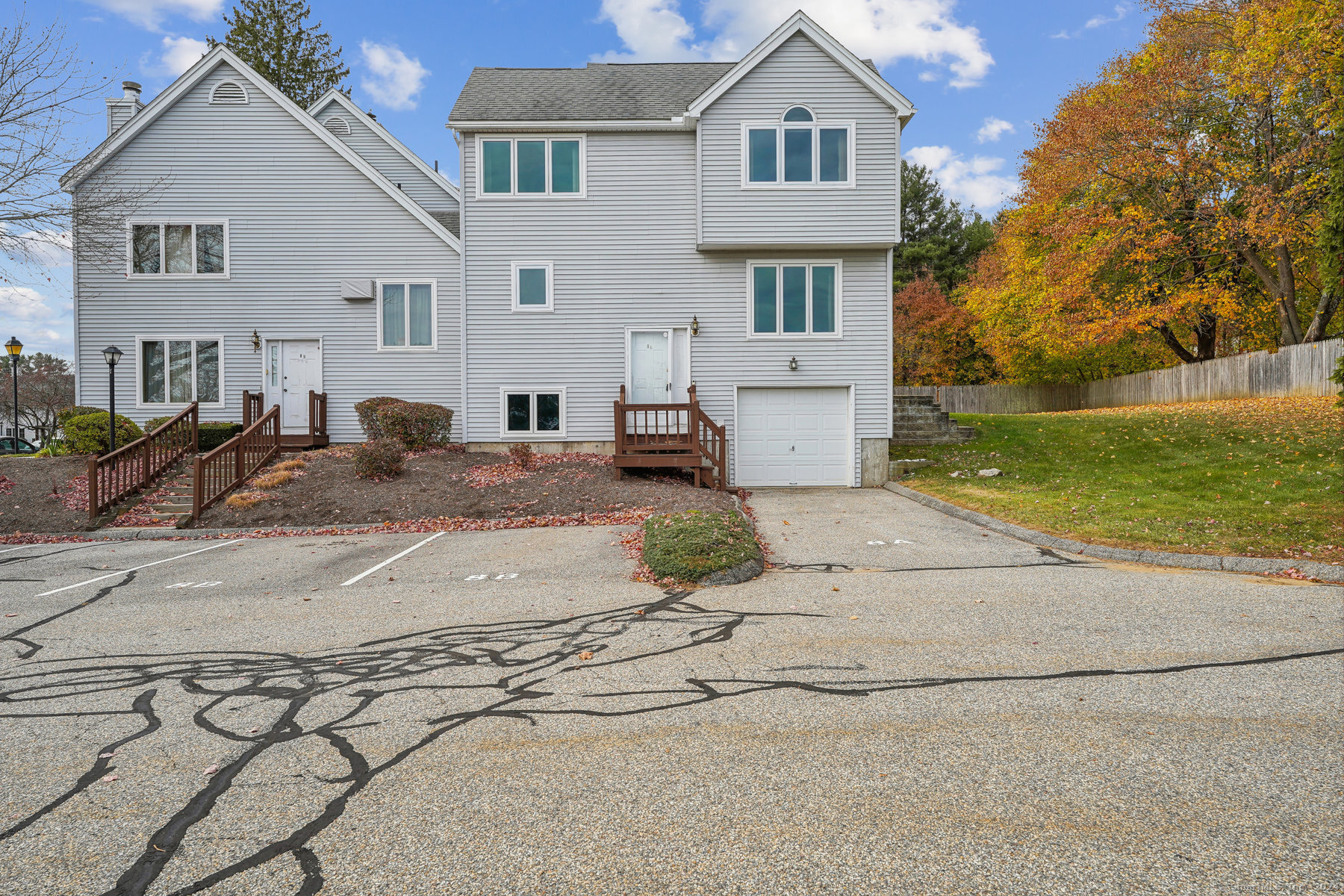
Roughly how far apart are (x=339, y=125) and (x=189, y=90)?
4.87 meters

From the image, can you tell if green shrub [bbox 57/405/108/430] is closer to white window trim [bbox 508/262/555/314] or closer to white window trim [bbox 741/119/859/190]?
white window trim [bbox 508/262/555/314]

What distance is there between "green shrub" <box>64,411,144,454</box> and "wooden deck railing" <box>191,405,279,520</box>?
2.77 metres

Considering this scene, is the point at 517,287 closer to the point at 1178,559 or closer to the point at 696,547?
the point at 696,547

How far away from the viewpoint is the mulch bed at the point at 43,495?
12.4 meters

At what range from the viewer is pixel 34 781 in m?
3.60

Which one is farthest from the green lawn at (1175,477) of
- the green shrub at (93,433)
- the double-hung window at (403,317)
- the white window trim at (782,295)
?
the green shrub at (93,433)

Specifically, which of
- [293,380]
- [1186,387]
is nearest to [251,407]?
[293,380]

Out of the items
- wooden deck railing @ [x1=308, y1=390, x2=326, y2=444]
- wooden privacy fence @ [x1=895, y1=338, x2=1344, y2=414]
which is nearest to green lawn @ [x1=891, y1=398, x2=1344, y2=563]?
wooden privacy fence @ [x1=895, y1=338, x2=1344, y2=414]

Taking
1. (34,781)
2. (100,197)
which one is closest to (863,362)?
(34,781)

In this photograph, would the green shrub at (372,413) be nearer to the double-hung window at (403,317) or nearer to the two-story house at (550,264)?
the two-story house at (550,264)

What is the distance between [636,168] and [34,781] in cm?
1509

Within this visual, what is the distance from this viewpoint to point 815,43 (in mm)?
15539

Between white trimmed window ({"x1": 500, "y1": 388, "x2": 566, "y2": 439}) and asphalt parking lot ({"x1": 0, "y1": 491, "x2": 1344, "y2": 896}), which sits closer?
asphalt parking lot ({"x1": 0, "y1": 491, "x2": 1344, "y2": 896})

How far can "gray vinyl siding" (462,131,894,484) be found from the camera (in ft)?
53.5
